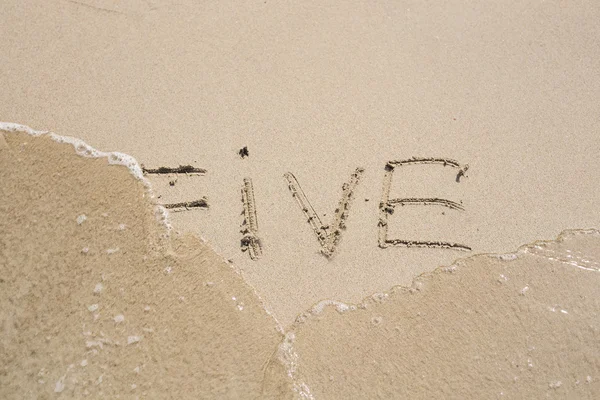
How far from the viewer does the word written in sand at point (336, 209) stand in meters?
3.31

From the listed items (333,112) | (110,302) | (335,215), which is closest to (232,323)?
(110,302)

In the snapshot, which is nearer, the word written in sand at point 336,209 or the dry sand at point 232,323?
the dry sand at point 232,323

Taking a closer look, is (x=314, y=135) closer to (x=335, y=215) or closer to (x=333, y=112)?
(x=333, y=112)

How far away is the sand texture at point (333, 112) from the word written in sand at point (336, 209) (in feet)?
0.07

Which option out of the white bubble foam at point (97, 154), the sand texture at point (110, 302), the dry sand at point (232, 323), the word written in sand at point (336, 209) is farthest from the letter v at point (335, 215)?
the white bubble foam at point (97, 154)

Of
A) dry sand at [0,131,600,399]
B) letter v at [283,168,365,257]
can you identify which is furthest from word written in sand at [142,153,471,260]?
dry sand at [0,131,600,399]

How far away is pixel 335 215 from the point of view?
3.42m

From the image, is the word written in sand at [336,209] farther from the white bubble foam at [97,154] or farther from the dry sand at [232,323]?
the dry sand at [232,323]

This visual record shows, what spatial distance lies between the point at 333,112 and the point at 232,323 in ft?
6.10

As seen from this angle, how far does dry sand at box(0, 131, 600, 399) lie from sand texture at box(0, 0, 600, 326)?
182 millimetres

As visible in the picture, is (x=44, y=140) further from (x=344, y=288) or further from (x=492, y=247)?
(x=492, y=247)

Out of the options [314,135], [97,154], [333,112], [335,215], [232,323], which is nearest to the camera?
[232,323]

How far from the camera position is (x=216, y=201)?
3.44 meters

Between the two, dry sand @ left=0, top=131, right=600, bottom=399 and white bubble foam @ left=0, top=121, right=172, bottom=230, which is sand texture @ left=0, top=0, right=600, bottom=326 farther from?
dry sand @ left=0, top=131, right=600, bottom=399
